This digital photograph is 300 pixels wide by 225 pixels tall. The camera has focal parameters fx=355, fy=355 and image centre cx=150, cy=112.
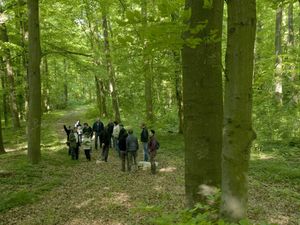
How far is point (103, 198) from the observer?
10375 millimetres

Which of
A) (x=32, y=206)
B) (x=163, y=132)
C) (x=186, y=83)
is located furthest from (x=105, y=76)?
(x=186, y=83)

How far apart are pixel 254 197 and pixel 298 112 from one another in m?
10.6

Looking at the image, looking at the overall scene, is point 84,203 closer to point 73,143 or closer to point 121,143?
point 121,143

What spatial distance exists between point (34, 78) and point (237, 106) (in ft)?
39.5

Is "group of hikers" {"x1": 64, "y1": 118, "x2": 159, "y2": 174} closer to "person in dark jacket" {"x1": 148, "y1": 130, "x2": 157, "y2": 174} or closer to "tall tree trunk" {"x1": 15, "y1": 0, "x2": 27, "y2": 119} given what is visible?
"person in dark jacket" {"x1": 148, "y1": 130, "x2": 157, "y2": 174}

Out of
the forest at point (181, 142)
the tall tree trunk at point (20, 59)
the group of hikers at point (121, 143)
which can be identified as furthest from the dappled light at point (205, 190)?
the tall tree trunk at point (20, 59)

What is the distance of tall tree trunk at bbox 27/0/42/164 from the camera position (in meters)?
14.0

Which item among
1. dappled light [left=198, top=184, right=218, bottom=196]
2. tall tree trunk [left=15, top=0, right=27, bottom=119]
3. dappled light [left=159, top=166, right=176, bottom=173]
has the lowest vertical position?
dappled light [left=159, top=166, right=176, bottom=173]

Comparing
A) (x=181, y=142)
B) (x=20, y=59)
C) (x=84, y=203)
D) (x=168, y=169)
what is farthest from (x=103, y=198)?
(x=20, y=59)

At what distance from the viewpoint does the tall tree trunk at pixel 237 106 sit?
11.5ft

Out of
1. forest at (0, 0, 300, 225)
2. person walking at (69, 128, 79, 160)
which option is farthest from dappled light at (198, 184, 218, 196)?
person walking at (69, 128, 79, 160)

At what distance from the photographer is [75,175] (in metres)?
13.6

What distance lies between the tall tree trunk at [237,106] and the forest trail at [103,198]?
425 centimetres

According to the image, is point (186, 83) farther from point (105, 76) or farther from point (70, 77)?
point (70, 77)
